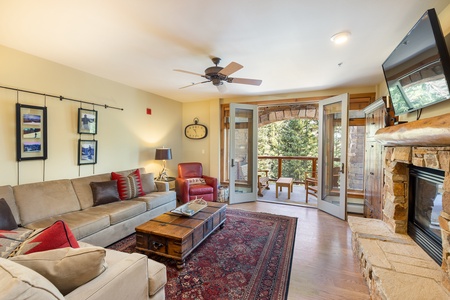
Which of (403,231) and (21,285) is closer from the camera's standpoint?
(21,285)

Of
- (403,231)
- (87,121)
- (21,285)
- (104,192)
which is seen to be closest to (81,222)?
(104,192)

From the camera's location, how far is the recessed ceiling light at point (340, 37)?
6.98ft

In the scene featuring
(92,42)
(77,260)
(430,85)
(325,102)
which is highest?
(92,42)

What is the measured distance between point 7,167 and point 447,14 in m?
4.88

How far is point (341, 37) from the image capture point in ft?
7.19

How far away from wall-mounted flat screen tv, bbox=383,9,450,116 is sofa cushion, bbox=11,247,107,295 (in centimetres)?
260

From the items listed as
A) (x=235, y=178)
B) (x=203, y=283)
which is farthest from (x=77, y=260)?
(x=235, y=178)

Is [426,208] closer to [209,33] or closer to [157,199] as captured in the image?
[209,33]

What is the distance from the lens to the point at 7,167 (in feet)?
8.34

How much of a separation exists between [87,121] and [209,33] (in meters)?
2.53

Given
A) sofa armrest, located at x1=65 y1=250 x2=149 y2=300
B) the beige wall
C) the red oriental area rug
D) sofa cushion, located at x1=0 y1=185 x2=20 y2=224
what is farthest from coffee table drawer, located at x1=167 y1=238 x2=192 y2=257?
the beige wall

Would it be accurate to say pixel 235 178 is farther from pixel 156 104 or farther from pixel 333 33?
pixel 333 33

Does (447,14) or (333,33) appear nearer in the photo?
(447,14)

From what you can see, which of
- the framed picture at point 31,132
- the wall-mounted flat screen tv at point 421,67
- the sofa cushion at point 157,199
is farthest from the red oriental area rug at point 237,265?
the wall-mounted flat screen tv at point 421,67
